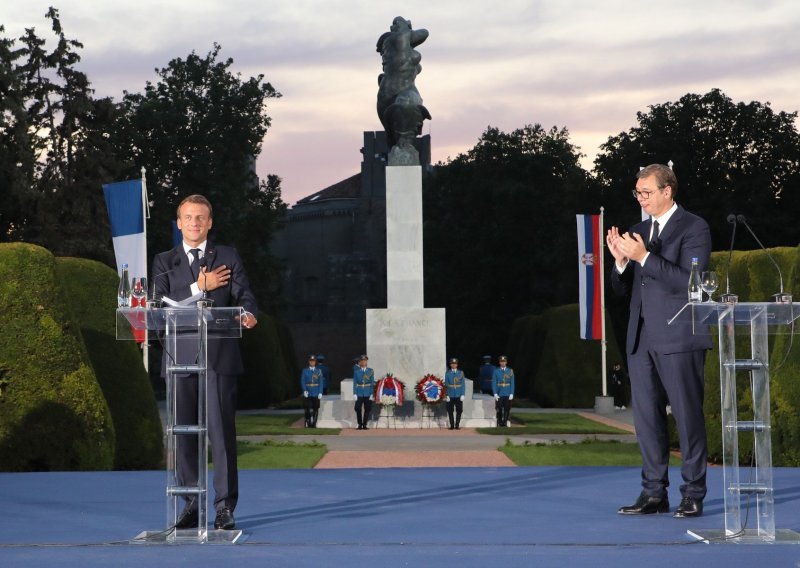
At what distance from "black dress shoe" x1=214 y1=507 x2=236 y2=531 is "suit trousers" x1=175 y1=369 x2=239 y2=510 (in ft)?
0.16

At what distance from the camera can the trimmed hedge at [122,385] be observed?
14.7 m

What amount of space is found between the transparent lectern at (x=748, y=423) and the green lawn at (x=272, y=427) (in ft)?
55.5

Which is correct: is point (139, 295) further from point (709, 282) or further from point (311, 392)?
point (311, 392)

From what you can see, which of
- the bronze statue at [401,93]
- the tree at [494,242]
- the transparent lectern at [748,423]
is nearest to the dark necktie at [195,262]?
the transparent lectern at [748,423]

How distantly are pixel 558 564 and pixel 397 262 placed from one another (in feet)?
69.6

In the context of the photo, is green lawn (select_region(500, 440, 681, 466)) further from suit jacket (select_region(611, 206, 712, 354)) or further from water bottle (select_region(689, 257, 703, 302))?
water bottle (select_region(689, 257, 703, 302))

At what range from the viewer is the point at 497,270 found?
53719mm

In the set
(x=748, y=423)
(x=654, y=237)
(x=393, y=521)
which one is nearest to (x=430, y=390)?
(x=393, y=521)

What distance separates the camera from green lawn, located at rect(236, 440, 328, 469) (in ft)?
54.0

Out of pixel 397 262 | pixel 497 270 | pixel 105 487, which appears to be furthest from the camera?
pixel 497 270

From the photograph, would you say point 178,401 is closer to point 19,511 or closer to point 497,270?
point 19,511

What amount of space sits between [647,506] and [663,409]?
57 cm

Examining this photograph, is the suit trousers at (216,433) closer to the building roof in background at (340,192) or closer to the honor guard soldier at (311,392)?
the honor guard soldier at (311,392)

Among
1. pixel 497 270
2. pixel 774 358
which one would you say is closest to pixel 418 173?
pixel 774 358
